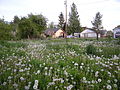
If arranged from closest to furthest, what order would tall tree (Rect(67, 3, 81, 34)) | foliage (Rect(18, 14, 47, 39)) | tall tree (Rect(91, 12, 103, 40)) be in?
foliage (Rect(18, 14, 47, 39)), tall tree (Rect(91, 12, 103, 40)), tall tree (Rect(67, 3, 81, 34))

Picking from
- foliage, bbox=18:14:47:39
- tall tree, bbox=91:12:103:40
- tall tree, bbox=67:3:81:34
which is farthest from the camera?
tall tree, bbox=67:3:81:34

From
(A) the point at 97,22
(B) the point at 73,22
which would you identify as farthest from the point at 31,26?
(B) the point at 73,22

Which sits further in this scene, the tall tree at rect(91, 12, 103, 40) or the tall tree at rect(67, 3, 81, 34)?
the tall tree at rect(67, 3, 81, 34)

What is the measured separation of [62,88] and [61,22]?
82489mm

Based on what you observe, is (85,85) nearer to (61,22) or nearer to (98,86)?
(98,86)

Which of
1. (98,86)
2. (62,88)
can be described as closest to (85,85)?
(98,86)

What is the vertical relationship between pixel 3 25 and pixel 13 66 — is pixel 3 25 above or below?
above

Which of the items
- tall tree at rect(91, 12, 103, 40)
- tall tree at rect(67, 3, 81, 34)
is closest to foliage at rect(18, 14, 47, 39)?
tall tree at rect(91, 12, 103, 40)

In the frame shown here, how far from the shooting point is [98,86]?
303 centimetres

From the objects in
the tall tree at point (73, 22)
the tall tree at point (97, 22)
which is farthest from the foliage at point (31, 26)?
the tall tree at point (73, 22)

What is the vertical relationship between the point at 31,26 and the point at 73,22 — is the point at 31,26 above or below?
below

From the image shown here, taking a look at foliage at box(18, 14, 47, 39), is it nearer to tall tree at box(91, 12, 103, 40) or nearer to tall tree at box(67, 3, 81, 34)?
tall tree at box(91, 12, 103, 40)

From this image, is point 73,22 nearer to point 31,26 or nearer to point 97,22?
point 97,22

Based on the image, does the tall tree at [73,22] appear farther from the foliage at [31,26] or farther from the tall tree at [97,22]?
the foliage at [31,26]
